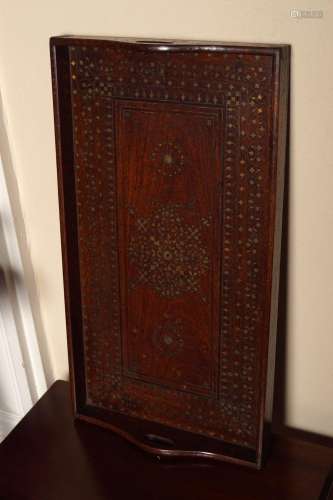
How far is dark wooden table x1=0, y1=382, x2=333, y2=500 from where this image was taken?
4.68 feet

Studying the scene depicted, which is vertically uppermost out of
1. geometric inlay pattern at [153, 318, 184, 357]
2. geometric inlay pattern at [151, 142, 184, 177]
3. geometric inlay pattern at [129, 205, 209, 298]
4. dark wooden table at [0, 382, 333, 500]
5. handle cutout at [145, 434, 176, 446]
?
geometric inlay pattern at [151, 142, 184, 177]

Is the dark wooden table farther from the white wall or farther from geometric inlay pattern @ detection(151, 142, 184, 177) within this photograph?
geometric inlay pattern @ detection(151, 142, 184, 177)

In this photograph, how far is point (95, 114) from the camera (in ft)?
4.46

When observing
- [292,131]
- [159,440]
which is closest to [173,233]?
[292,131]

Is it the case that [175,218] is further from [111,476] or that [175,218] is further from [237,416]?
[111,476]

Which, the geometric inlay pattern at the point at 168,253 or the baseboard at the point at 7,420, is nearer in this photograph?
the geometric inlay pattern at the point at 168,253

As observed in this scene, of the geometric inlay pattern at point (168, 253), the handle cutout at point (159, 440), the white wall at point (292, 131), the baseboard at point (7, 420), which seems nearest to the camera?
the white wall at point (292, 131)

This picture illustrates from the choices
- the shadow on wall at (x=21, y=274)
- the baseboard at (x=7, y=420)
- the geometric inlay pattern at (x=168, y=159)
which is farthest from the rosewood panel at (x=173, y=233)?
the baseboard at (x=7, y=420)

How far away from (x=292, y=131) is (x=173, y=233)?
1.01 feet

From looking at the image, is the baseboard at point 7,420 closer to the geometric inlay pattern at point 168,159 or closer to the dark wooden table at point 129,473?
the dark wooden table at point 129,473

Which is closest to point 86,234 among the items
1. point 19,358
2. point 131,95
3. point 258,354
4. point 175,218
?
point 175,218

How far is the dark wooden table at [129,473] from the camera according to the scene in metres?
1.43

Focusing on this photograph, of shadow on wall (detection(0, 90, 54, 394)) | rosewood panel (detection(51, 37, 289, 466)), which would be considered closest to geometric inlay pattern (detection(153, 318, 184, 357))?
rosewood panel (detection(51, 37, 289, 466))

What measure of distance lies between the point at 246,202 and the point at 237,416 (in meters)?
0.49
